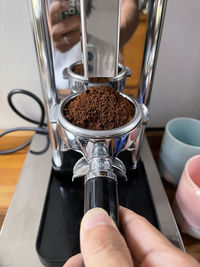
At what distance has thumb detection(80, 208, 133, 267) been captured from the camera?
161 mm

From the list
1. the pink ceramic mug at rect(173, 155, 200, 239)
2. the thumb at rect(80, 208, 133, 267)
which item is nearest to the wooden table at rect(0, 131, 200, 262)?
the pink ceramic mug at rect(173, 155, 200, 239)

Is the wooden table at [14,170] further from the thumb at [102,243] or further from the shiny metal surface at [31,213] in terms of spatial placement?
the thumb at [102,243]

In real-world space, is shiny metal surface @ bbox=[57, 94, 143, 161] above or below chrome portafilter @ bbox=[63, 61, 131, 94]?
below

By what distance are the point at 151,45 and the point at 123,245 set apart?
190 mm

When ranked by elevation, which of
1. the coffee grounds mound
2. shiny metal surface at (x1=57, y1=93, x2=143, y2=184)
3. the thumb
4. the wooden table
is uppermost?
the coffee grounds mound

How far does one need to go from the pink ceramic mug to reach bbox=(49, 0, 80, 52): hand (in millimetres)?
214

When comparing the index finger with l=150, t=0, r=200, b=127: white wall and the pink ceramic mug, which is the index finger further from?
l=150, t=0, r=200, b=127: white wall

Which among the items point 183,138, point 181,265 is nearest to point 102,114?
point 181,265

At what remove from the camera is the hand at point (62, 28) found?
23 cm

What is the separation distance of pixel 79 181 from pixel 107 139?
0.59 feet

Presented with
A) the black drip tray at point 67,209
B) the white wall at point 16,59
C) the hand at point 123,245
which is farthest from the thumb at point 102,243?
the white wall at point 16,59

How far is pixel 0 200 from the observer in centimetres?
35

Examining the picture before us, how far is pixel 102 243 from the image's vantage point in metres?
0.17

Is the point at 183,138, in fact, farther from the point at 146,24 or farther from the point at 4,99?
the point at 4,99
